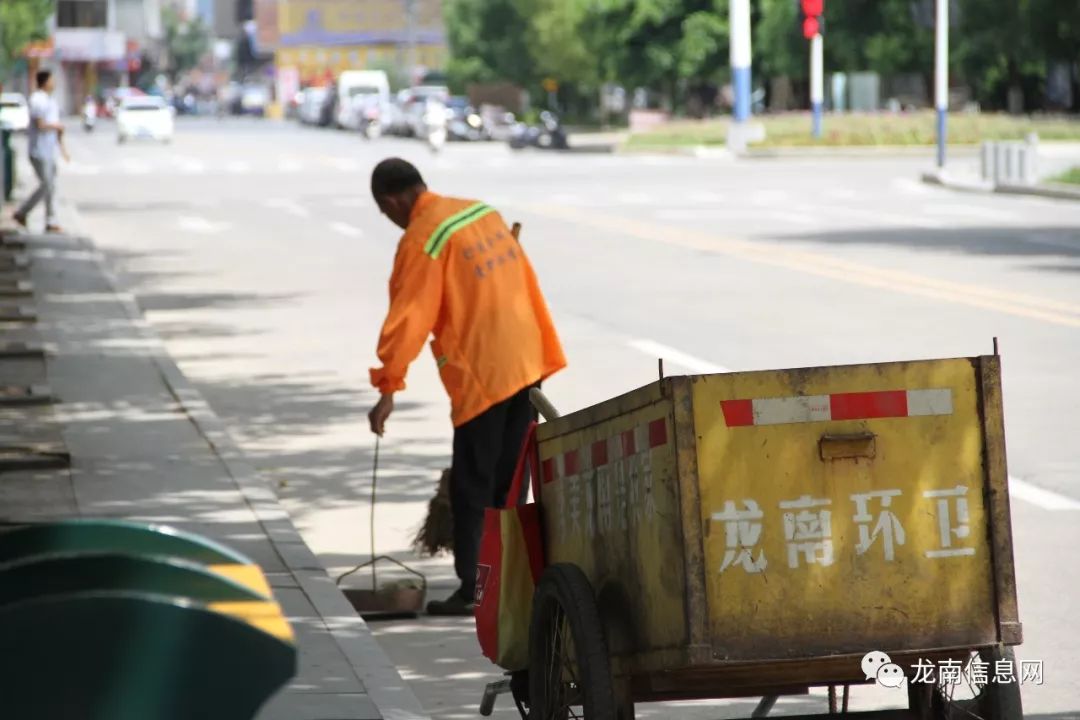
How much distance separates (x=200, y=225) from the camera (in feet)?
102

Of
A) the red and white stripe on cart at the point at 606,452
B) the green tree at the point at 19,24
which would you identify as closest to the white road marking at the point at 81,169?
the green tree at the point at 19,24

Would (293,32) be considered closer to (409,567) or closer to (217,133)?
(217,133)

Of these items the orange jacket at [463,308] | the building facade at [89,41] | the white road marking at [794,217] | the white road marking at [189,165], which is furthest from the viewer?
the building facade at [89,41]

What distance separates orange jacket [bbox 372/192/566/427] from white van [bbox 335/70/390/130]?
7723cm

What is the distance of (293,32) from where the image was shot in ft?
575

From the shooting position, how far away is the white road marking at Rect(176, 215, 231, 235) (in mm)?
30031

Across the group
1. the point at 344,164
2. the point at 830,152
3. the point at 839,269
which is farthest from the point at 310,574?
the point at 830,152

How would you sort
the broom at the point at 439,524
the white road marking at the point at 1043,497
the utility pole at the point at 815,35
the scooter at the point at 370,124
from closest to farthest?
the broom at the point at 439,524 → the white road marking at the point at 1043,497 → the utility pole at the point at 815,35 → the scooter at the point at 370,124

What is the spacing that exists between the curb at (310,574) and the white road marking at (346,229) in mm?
14643

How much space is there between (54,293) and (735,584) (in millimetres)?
15661

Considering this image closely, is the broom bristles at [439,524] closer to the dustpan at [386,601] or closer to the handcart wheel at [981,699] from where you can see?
the dustpan at [386,601]

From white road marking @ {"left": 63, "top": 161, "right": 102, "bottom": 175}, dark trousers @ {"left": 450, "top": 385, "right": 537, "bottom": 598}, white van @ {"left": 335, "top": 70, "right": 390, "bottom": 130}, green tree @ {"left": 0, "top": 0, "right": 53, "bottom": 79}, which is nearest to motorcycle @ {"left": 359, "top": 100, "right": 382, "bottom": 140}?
white van @ {"left": 335, "top": 70, "right": 390, "bottom": 130}

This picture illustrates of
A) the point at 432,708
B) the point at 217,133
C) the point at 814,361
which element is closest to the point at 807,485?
the point at 432,708

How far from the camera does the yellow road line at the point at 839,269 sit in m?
17.9
